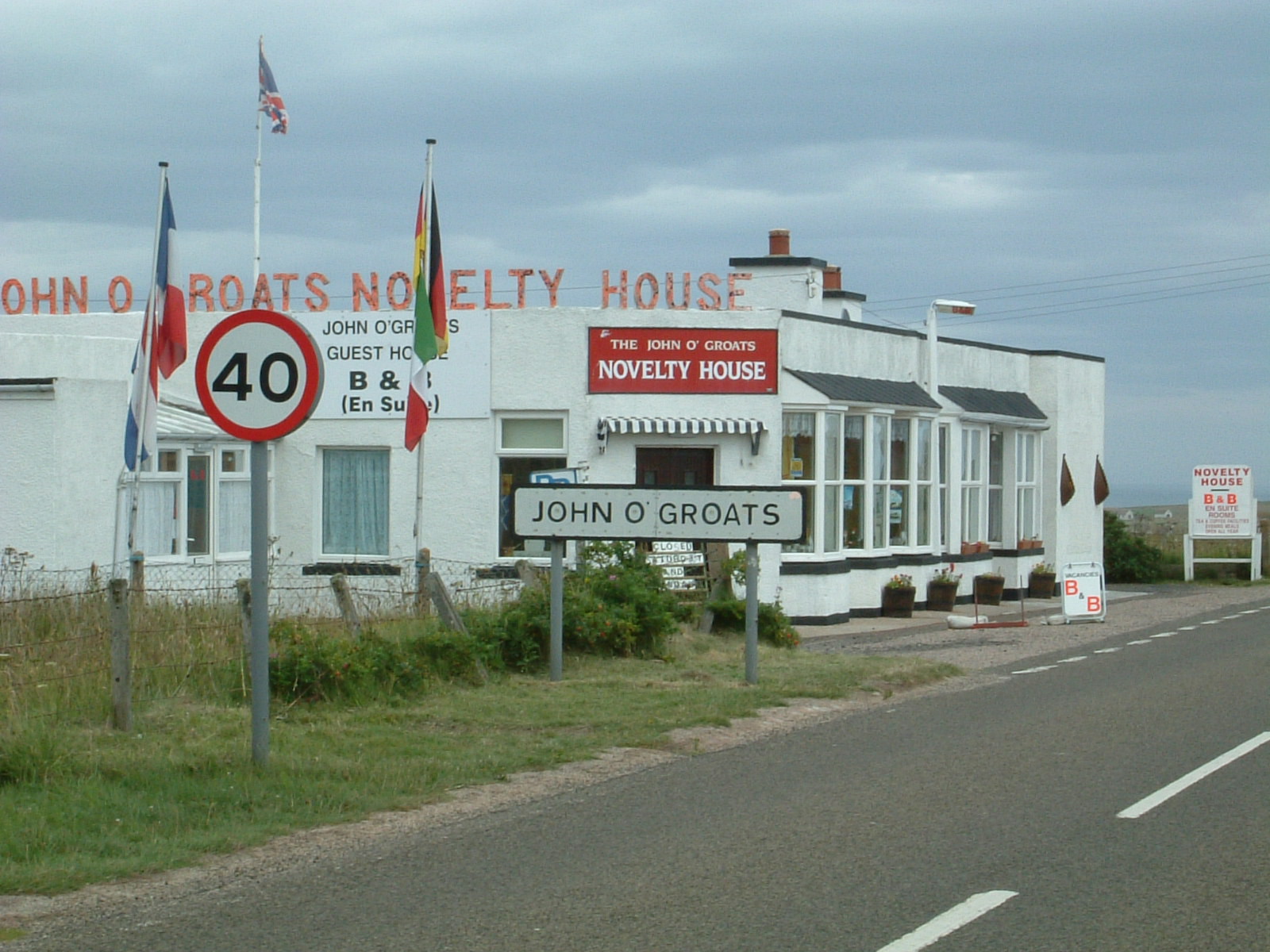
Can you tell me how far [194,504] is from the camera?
75.4 ft

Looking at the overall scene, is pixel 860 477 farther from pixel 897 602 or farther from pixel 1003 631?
pixel 1003 631

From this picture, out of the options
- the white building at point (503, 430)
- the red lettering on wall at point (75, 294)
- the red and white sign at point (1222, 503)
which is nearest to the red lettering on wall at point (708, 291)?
the white building at point (503, 430)

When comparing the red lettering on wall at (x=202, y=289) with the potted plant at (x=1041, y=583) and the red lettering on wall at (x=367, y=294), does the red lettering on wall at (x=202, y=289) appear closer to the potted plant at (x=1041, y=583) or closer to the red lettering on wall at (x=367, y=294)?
the red lettering on wall at (x=367, y=294)

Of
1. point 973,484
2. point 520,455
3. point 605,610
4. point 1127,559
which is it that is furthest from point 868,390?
point 1127,559

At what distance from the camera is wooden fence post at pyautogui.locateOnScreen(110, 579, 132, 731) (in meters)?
10.4

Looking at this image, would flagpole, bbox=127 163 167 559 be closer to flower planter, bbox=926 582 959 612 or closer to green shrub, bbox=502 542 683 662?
green shrub, bbox=502 542 683 662

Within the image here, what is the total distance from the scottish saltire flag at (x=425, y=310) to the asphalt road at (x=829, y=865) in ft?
33.5

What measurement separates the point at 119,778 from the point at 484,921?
11.2 ft

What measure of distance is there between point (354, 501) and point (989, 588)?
39.4ft

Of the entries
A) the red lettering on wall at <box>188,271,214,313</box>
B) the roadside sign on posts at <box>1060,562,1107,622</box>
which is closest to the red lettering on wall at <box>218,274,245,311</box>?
the red lettering on wall at <box>188,271,214,313</box>

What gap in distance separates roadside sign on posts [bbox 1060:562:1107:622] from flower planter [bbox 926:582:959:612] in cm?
319

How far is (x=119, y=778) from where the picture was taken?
354 inches

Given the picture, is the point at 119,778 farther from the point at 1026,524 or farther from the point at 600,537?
the point at 1026,524

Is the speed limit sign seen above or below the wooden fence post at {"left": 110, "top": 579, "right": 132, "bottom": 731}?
above
